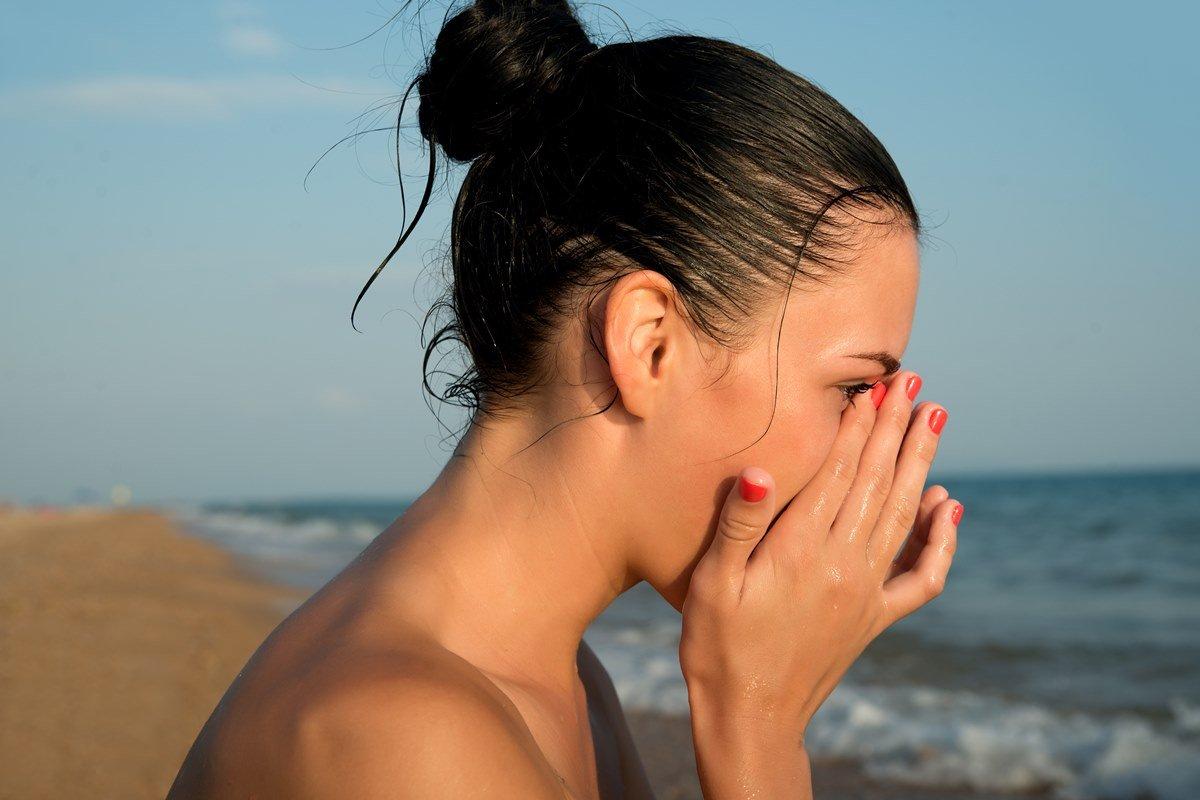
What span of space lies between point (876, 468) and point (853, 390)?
19cm

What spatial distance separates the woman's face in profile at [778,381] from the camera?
1.98m

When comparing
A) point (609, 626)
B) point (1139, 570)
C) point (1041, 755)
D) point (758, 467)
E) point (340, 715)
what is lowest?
point (1139, 570)

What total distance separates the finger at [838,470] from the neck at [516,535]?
0.40 metres

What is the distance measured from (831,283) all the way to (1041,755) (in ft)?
15.3

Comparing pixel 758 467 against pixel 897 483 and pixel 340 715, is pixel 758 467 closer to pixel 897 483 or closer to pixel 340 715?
pixel 897 483

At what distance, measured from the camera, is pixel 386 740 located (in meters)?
1.48

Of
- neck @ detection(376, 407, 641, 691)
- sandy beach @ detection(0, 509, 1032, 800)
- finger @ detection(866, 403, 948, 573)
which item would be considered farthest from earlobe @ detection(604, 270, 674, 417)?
sandy beach @ detection(0, 509, 1032, 800)

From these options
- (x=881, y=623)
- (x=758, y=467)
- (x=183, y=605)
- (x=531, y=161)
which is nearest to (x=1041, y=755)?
(x=881, y=623)

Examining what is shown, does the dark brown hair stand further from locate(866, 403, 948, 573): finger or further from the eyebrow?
locate(866, 403, 948, 573): finger

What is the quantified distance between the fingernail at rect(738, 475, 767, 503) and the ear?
0.22m

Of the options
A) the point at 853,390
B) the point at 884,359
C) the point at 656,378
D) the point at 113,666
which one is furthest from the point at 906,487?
the point at 113,666

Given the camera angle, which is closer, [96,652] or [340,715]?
[340,715]

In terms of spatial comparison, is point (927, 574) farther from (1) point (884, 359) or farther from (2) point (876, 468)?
(1) point (884, 359)

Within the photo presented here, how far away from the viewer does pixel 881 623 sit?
234 cm
